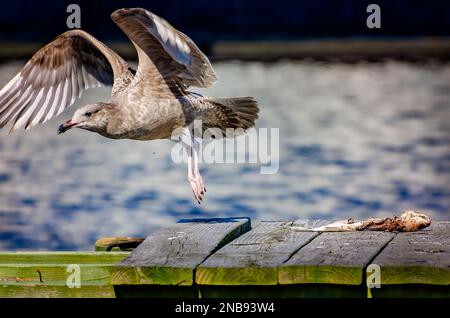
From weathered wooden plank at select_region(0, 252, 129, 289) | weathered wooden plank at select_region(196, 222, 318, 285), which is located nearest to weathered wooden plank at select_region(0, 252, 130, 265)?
weathered wooden plank at select_region(0, 252, 129, 289)

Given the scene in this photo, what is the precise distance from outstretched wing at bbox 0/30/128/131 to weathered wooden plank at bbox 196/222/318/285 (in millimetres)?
2758

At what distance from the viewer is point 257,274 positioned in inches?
238

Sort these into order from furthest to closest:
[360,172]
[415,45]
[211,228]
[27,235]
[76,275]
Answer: [415,45]
[360,172]
[27,235]
[211,228]
[76,275]

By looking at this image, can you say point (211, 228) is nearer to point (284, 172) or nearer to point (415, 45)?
point (284, 172)

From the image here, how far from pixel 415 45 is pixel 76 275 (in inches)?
975

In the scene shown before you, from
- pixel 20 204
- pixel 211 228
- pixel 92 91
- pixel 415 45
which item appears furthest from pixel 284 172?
pixel 415 45

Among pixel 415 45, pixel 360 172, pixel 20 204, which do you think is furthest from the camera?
pixel 415 45

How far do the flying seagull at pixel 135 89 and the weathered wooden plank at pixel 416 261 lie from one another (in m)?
2.26

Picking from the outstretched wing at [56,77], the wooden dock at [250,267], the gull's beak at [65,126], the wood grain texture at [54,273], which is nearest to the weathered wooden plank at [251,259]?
the wooden dock at [250,267]

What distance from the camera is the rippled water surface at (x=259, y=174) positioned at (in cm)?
1485

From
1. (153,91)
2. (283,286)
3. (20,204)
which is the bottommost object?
(20,204)

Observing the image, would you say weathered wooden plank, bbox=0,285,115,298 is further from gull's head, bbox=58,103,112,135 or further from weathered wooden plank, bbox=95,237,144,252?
gull's head, bbox=58,103,112,135

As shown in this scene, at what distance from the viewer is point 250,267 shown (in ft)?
19.9

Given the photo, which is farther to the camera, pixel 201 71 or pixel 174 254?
pixel 201 71
